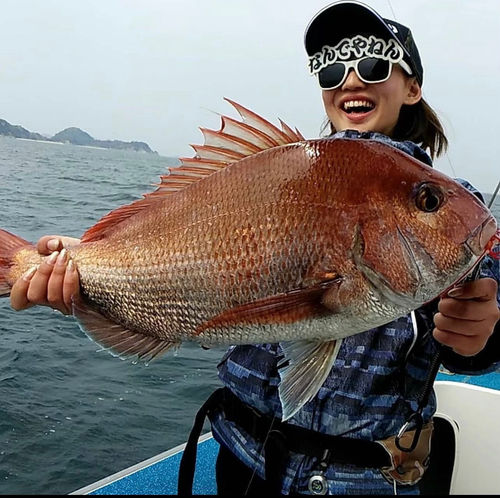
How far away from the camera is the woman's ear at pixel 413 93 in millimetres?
2018

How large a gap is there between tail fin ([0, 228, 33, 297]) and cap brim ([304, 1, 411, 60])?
4.00 feet

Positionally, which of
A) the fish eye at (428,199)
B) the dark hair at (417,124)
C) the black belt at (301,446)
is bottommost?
the black belt at (301,446)

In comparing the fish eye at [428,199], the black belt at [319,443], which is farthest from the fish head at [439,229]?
the black belt at [319,443]

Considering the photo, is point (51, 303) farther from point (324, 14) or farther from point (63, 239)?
point (324, 14)

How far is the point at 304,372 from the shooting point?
52.1 inches

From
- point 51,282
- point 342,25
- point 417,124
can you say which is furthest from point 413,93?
point 51,282

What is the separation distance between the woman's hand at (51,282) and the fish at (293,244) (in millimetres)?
231

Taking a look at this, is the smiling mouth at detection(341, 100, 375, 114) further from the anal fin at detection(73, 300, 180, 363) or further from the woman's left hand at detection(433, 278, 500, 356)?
the anal fin at detection(73, 300, 180, 363)

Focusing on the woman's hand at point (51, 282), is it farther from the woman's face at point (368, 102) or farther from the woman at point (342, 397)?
the woman's face at point (368, 102)

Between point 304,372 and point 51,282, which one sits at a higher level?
point 51,282

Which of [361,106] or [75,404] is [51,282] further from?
[75,404]

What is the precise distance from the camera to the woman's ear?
2.02 m

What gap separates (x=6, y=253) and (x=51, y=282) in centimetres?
26

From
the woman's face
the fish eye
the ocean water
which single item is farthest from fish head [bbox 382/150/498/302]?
the ocean water
